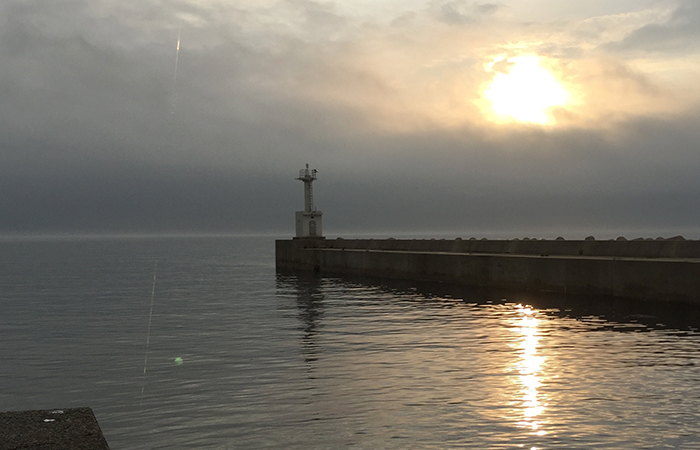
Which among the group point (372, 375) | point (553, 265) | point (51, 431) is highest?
Answer: point (553, 265)

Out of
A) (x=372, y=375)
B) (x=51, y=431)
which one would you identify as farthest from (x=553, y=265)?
(x=51, y=431)

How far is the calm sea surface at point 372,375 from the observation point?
30.3 feet

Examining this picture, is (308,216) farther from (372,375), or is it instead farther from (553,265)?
(372,375)

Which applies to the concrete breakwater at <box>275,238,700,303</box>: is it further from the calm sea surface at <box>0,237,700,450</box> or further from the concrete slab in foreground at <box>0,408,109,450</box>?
the concrete slab in foreground at <box>0,408,109,450</box>

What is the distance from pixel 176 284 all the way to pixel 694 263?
31.3 m

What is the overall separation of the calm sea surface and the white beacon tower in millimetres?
31184

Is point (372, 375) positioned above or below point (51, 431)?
below

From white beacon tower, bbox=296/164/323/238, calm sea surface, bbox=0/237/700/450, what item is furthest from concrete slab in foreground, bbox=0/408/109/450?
white beacon tower, bbox=296/164/323/238

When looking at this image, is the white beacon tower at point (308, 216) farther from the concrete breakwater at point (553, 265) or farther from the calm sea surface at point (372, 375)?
the calm sea surface at point (372, 375)

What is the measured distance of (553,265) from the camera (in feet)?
96.8

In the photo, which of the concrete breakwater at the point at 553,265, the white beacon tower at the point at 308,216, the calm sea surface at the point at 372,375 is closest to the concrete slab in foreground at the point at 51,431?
the calm sea surface at the point at 372,375

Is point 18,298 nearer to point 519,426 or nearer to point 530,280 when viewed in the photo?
point 530,280

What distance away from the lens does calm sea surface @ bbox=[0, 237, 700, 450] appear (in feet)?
30.3

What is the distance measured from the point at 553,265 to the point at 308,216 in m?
31.2
